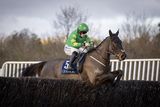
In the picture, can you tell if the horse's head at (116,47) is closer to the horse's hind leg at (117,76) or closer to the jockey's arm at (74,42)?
the horse's hind leg at (117,76)

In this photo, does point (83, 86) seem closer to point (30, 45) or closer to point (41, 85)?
point (41, 85)

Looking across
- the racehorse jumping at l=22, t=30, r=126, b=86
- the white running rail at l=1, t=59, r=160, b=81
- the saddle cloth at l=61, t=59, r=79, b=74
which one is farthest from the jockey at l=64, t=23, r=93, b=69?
the white running rail at l=1, t=59, r=160, b=81

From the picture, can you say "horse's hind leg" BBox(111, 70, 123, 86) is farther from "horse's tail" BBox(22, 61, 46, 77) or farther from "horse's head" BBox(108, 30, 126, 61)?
"horse's tail" BBox(22, 61, 46, 77)

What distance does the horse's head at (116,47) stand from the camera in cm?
845

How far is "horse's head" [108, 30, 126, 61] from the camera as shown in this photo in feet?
27.7

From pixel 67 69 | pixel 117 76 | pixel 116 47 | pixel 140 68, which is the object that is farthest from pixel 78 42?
pixel 140 68

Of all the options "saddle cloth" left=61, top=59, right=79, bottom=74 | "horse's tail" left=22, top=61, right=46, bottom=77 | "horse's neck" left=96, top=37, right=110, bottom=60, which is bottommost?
"horse's tail" left=22, top=61, right=46, bottom=77

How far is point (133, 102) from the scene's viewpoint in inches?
320

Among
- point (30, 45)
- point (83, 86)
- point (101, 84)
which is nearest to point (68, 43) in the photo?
point (101, 84)

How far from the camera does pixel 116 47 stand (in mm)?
8695

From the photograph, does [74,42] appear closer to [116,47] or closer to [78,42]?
[78,42]

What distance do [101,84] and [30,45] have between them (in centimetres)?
1381

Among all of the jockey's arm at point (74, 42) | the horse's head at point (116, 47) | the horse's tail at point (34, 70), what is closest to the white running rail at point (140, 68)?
the horse's tail at point (34, 70)

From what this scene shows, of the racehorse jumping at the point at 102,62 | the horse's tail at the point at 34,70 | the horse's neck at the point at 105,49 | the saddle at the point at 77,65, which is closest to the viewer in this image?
the racehorse jumping at the point at 102,62
